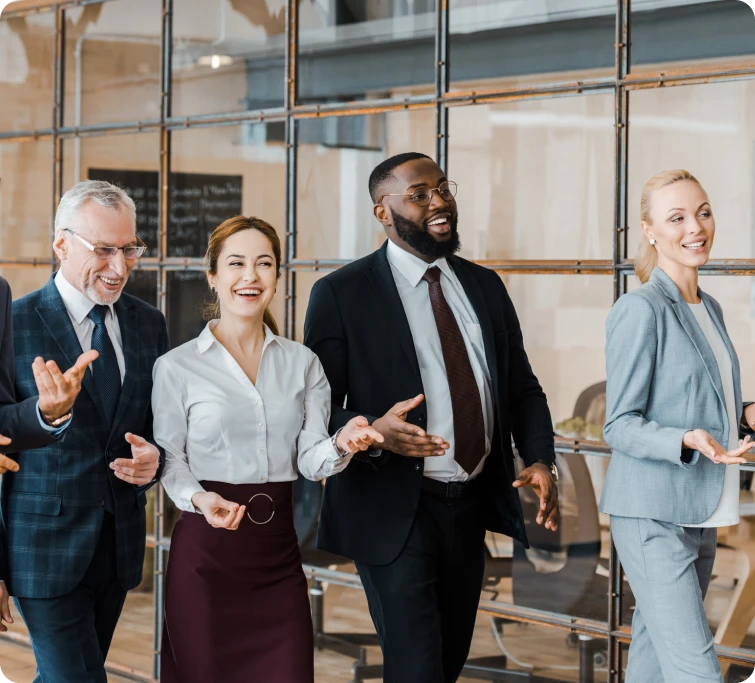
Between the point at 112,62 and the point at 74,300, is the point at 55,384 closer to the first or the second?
the point at 74,300

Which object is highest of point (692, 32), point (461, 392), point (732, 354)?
point (692, 32)

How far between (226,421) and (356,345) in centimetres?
42

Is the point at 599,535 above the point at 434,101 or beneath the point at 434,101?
beneath

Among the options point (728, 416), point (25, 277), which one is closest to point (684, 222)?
point (728, 416)

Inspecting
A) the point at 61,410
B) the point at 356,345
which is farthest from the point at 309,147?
the point at 61,410

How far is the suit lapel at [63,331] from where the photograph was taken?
272cm

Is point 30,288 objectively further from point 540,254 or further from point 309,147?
point 540,254

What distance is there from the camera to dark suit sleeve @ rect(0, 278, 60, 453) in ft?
7.77

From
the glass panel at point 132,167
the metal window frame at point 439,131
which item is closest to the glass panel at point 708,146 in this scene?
the metal window frame at point 439,131

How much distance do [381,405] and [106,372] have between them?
2.25ft

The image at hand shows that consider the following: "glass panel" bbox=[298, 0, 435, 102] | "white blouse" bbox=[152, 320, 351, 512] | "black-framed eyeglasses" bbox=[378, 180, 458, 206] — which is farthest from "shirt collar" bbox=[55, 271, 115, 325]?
"glass panel" bbox=[298, 0, 435, 102]

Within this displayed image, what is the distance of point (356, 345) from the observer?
114 inches

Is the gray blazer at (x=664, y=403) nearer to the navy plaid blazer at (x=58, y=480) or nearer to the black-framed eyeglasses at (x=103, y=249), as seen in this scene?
the navy plaid blazer at (x=58, y=480)

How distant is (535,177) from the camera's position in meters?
3.59
